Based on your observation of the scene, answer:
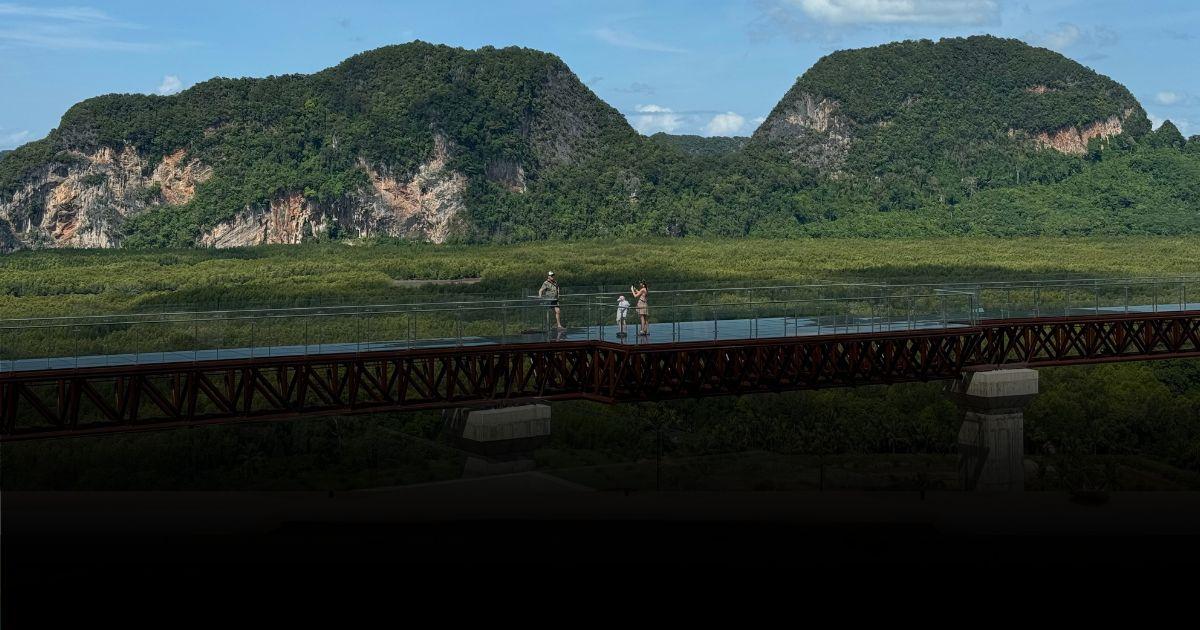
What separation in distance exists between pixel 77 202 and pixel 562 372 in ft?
537

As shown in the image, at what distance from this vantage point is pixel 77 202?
7200 inches

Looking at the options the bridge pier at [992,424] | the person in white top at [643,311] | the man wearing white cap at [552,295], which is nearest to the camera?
the man wearing white cap at [552,295]

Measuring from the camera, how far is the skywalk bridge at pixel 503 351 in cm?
3200

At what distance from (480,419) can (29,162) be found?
167 metres

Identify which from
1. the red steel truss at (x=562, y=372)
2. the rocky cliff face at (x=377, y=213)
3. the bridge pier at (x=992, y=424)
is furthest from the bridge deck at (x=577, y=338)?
the rocky cliff face at (x=377, y=213)

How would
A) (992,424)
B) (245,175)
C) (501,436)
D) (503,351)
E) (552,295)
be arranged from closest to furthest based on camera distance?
1. (501,436)
2. (503,351)
3. (552,295)
4. (992,424)
5. (245,175)

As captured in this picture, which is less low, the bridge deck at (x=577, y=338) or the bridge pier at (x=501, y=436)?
the bridge deck at (x=577, y=338)

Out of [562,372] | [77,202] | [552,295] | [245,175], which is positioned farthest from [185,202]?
[562,372]

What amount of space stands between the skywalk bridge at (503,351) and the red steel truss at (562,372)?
0.06 metres

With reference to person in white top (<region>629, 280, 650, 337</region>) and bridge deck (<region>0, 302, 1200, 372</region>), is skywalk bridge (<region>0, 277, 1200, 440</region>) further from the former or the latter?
person in white top (<region>629, 280, 650, 337</region>)

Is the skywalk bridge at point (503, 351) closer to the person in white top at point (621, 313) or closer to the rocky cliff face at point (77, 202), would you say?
the person in white top at point (621, 313)

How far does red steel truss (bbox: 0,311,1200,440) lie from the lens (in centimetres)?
3138

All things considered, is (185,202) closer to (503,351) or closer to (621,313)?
(621,313)

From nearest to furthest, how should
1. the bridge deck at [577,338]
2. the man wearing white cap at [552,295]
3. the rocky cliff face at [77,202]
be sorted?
1. the bridge deck at [577,338]
2. the man wearing white cap at [552,295]
3. the rocky cliff face at [77,202]
